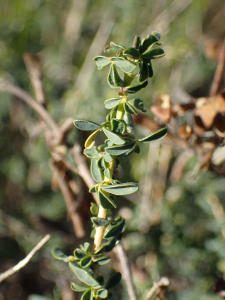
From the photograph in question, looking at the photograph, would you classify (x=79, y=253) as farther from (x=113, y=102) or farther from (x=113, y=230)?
(x=113, y=102)

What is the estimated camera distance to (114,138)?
1.06 ft

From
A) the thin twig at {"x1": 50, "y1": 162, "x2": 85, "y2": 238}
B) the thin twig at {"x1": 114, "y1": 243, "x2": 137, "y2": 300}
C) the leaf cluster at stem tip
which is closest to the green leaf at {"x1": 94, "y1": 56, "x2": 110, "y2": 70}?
the leaf cluster at stem tip

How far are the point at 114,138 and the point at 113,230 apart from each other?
0.44 feet

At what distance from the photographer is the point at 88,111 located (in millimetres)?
1032

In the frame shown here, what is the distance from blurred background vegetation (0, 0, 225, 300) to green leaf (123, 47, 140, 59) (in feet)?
1.26

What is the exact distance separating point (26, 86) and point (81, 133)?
25.2 inches

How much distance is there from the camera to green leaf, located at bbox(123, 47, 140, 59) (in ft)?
1.01

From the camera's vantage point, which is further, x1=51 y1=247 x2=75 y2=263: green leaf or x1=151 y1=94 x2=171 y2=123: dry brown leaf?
x1=151 y1=94 x2=171 y2=123: dry brown leaf

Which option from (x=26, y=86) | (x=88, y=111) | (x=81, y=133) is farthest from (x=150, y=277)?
(x=26, y=86)

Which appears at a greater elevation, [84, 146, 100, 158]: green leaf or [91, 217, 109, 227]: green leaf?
[84, 146, 100, 158]: green leaf

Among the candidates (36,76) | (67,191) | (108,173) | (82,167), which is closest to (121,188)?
(108,173)

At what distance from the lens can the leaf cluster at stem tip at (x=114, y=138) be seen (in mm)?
327

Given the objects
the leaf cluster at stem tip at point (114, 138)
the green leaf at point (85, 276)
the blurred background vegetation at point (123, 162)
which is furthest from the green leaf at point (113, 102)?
the blurred background vegetation at point (123, 162)

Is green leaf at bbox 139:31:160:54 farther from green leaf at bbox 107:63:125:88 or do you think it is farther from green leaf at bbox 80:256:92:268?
green leaf at bbox 80:256:92:268
